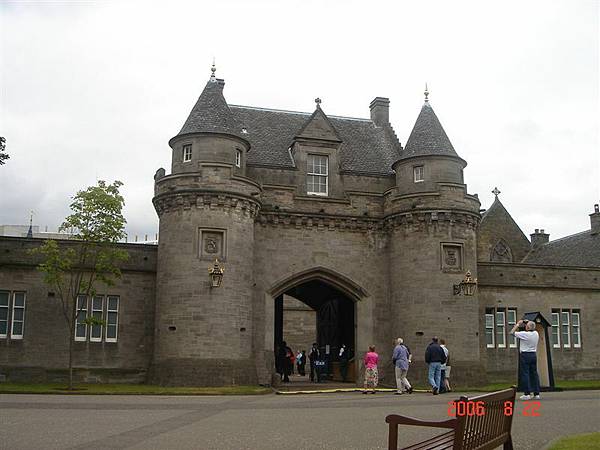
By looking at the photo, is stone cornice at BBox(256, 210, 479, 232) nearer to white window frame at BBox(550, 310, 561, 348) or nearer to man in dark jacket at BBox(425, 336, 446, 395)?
white window frame at BBox(550, 310, 561, 348)

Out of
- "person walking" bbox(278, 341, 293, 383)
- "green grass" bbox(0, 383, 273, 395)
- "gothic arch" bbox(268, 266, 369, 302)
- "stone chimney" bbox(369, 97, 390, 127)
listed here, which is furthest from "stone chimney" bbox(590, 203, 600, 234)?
"green grass" bbox(0, 383, 273, 395)

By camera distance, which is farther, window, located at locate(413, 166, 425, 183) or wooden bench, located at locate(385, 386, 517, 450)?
window, located at locate(413, 166, 425, 183)

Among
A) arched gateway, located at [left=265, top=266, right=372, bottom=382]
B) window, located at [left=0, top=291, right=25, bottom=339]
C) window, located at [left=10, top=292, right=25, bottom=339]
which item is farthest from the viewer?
arched gateway, located at [left=265, top=266, right=372, bottom=382]

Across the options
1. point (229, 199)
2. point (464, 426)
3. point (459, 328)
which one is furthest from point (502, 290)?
point (464, 426)

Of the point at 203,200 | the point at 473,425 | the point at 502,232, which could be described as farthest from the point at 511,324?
the point at 473,425

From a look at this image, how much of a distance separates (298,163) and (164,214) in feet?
22.2

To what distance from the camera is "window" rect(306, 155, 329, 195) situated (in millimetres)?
31484

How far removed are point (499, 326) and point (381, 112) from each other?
12.7 metres

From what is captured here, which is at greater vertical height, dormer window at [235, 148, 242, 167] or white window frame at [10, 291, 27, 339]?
dormer window at [235, 148, 242, 167]

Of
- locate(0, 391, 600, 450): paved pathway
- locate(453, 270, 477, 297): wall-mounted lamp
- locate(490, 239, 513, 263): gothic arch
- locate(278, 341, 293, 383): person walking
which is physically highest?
locate(490, 239, 513, 263): gothic arch

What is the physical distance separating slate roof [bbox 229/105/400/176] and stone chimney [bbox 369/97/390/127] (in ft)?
1.56

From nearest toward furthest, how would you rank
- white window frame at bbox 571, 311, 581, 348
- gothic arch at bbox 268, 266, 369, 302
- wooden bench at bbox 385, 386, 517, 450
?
1. wooden bench at bbox 385, 386, 517, 450
2. gothic arch at bbox 268, 266, 369, 302
3. white window frame at bbox 571, 311, 581, 348

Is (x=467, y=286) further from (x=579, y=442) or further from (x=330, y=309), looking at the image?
(x=579, y=442)

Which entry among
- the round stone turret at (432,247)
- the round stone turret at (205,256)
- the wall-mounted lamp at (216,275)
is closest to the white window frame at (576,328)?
the round stone turret at (432,247)
